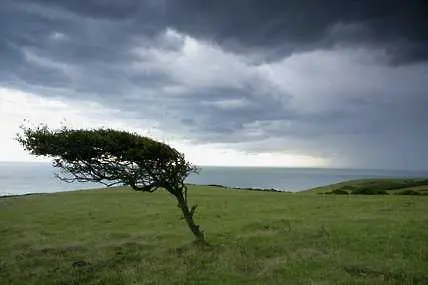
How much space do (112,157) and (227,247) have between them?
7261 mm

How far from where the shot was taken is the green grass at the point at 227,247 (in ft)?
62.0

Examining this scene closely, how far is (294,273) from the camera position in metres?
18.5

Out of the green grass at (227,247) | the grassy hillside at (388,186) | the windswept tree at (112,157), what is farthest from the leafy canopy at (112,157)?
the grassy hillside at (388,186)

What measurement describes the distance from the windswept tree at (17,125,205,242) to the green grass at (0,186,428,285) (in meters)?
3.68

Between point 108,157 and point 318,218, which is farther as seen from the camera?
point 318,218

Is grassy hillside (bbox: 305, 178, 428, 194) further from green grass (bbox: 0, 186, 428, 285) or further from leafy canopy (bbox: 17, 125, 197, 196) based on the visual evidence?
leafy canopy (bbox: 17, 125, 197, 196)

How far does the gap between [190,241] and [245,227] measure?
6.14 m

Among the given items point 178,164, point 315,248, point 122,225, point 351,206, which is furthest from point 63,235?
point 351,206

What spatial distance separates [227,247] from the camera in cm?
2450

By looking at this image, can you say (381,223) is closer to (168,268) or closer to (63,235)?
(168,268)

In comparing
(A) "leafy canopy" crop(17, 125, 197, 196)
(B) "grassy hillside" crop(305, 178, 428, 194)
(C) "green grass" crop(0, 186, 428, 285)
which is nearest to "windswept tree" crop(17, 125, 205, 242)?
(A) "leafy canopy" crop(17, 125, 197, 196)

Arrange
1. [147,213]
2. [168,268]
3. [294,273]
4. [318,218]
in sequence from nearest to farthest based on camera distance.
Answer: [294,273] < [168,268] < [318,218] < [147,213]

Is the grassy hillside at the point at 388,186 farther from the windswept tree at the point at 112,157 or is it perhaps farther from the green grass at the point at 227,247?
the windswept tree at the point at 112,157

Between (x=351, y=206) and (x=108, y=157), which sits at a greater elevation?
(x=108, y=157)
